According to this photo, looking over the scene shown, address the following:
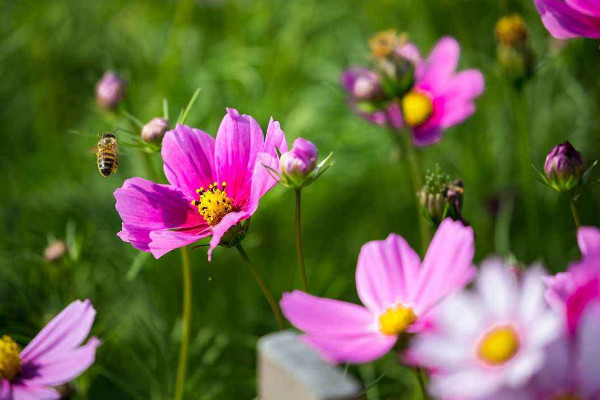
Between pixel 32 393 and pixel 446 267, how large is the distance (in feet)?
0.84

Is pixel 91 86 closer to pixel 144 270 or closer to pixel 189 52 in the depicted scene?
pixel 189 52

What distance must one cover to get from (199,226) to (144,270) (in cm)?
65

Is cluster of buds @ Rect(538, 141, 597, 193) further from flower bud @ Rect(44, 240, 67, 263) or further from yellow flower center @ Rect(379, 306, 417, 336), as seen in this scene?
flower bud @ Rect(44, 240, 67, 263)

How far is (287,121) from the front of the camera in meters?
1.32

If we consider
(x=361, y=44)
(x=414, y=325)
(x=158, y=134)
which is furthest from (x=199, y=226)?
(x=361, y=44)

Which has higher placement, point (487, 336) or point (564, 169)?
point (564, 169)

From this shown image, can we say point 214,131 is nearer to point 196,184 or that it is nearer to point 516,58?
point 516,58

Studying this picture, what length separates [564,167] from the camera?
0.56m

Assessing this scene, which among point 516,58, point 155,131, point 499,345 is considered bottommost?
point 499,345

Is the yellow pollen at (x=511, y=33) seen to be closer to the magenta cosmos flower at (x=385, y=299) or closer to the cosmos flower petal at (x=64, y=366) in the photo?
the magenta cosmos flower at (x=385, y=299)

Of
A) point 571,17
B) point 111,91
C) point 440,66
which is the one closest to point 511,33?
point 440,66

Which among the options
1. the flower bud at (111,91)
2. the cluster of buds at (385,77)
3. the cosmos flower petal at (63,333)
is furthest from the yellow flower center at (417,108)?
the cosmos flower petal at (63,333)

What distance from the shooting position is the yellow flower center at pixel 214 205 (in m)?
0.56

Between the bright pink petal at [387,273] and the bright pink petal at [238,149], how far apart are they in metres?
0.13
